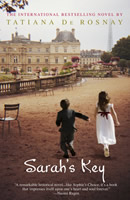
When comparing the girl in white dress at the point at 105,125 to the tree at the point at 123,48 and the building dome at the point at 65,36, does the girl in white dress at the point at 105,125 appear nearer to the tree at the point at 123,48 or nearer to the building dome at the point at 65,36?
the tree at the point at 123,48

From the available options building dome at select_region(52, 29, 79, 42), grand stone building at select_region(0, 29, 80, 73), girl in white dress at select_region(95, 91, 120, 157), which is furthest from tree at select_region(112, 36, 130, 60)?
girl in white dress at select_region(95, 91, 120, 157)

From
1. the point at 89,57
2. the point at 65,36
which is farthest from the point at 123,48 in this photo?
the point at 89,57

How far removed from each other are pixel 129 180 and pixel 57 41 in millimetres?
69755

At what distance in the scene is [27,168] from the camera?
443 centimetres

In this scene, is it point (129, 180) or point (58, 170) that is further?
point (58, 170)

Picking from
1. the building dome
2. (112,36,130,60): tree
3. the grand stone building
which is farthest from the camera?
the building dome

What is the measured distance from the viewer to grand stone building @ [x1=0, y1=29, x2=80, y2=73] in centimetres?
6894

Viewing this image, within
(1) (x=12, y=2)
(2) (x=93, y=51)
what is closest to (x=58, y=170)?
(1) (x=12, y=2)

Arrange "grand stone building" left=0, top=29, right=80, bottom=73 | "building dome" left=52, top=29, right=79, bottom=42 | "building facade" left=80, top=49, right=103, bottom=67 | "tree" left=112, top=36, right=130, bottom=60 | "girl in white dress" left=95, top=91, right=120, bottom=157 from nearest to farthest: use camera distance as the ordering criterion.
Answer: "girl in white dress" left=95, top=91, right=120, bottom=157 → "tree" left=112, top=36, right=130, bottom=60 → "grand stone building" left=0, top=29, right=80, bottom=73 → "building dome" left=52, top=29, right=79, bottom=42 → "building facade" left=80, top=49, right=103, bottom=67

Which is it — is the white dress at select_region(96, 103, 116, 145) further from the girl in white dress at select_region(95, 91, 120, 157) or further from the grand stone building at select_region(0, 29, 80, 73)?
the grand stone building at select_region(0, 29, 80, 73)

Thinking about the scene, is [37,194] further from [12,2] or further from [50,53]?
[50,53]

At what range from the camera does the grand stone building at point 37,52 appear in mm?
68938

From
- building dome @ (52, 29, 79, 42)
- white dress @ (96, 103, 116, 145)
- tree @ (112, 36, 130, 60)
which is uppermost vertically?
building dome @ (52, 29, 79, 42)

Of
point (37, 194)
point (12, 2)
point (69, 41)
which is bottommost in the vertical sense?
point (37, 194)
